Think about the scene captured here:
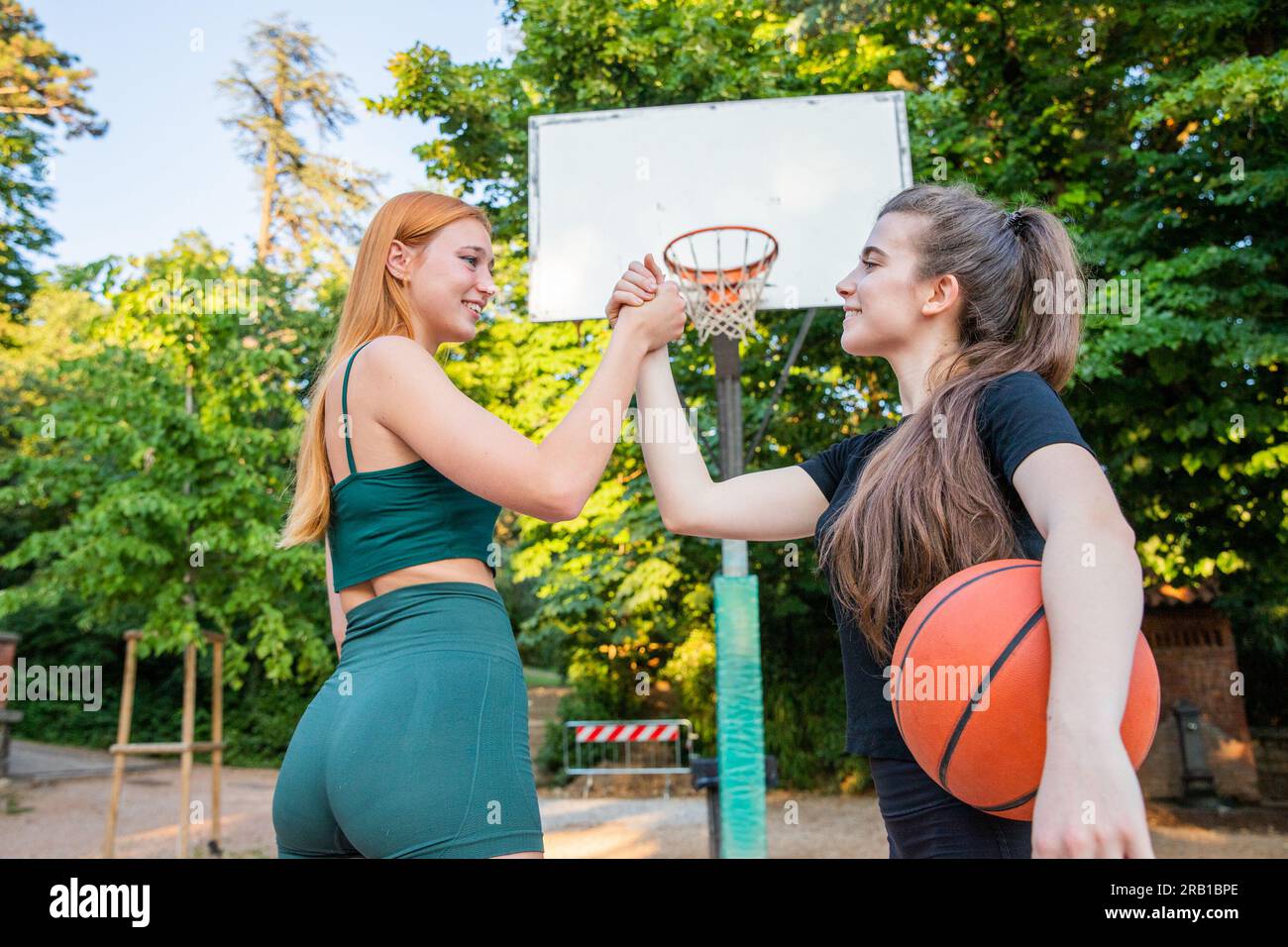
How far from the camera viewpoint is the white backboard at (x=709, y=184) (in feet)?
23.2

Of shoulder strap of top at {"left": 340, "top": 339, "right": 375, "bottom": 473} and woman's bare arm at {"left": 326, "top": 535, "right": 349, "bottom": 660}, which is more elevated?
shoulder strap of top at {"left": 340, "top": 339, "right": 375, "bottom": 473}

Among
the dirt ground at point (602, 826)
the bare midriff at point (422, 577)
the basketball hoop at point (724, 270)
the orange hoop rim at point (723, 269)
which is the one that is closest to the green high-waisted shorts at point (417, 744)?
the bare midriff at point (422, 577)

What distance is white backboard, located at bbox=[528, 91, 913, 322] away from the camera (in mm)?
7082

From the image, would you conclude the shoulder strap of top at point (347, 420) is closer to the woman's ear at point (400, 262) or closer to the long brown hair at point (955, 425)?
the woman's ear at point (400, 262)

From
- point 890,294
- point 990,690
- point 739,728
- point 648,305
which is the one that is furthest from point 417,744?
point 739,728

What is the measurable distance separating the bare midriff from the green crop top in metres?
0.01

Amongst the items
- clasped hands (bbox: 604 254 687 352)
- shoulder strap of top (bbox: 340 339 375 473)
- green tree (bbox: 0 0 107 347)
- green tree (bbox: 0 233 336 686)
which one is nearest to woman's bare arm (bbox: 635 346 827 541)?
clasped hands (bbox: 604 254 687 352)

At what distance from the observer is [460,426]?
1.78m

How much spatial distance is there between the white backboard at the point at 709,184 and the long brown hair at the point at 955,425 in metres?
4.85

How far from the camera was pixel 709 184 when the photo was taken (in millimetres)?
7391

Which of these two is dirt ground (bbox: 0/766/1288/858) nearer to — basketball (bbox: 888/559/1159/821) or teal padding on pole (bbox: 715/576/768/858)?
teal padding on pole (bbox: 715/576/768/858)
